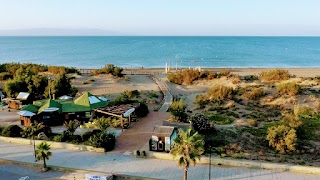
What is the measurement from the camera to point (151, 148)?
2188cm

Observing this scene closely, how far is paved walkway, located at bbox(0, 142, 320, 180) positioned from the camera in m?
18.3

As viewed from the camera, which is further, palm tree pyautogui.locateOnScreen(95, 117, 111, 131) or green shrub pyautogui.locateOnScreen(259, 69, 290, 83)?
Answer: green shrub pyautogui.locateOnScreen(259, 69, 290, 83)

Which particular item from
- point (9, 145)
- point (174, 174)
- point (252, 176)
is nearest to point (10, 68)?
point (9, 145)

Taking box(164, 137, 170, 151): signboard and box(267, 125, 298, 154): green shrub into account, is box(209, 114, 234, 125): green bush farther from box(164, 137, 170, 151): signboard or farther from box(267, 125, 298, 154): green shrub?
box(164, 137, 170, 151): signboard

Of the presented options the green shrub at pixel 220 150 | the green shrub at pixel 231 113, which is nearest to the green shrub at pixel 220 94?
the green shrub at pixel 231 113

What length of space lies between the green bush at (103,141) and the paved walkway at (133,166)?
0.73m

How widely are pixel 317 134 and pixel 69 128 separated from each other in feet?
66.3

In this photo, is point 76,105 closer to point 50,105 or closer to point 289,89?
point 50,105

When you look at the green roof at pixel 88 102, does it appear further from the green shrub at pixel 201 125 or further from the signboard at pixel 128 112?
the green shrub at pixel 201 125

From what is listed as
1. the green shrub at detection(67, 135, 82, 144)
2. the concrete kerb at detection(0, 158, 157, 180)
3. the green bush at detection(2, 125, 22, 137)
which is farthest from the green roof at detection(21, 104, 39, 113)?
the concrete kerb at detection(0, 158, 157, 180)

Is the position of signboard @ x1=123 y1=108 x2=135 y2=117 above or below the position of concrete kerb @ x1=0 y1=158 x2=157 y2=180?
above

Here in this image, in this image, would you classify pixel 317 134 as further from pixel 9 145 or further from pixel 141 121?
pixel 9 145

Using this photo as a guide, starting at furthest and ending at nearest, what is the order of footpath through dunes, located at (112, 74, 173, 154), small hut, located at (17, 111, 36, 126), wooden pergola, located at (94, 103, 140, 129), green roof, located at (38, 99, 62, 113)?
green roof, located at (38, 99, 62, 113) → small hut, located at (17, 111, 36, 126) → wooden pergola, located at (94, 103, 140, 129) → footpath through dunes, located at (112, 74, 173, 154)

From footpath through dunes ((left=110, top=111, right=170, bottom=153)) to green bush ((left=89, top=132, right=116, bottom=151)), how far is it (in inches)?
19.5
